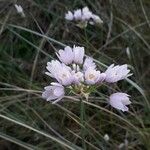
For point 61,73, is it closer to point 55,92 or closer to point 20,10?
point 55,92

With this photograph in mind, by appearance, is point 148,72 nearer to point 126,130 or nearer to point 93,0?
point 126,130

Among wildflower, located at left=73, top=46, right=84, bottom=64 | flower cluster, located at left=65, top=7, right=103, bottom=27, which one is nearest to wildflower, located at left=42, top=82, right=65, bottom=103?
wildflower, located at left=73, top=46, right=84, bottom=64

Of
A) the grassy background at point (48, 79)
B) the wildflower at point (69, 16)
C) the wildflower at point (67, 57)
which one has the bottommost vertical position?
the wildflower at point (67, 57)

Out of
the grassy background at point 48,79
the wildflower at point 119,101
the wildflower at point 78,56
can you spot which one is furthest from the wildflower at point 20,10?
the wildflower at point 119,101

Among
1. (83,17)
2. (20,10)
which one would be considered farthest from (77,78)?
(20,10)

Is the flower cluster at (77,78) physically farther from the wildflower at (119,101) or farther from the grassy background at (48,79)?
the grassy background at (48,79)
